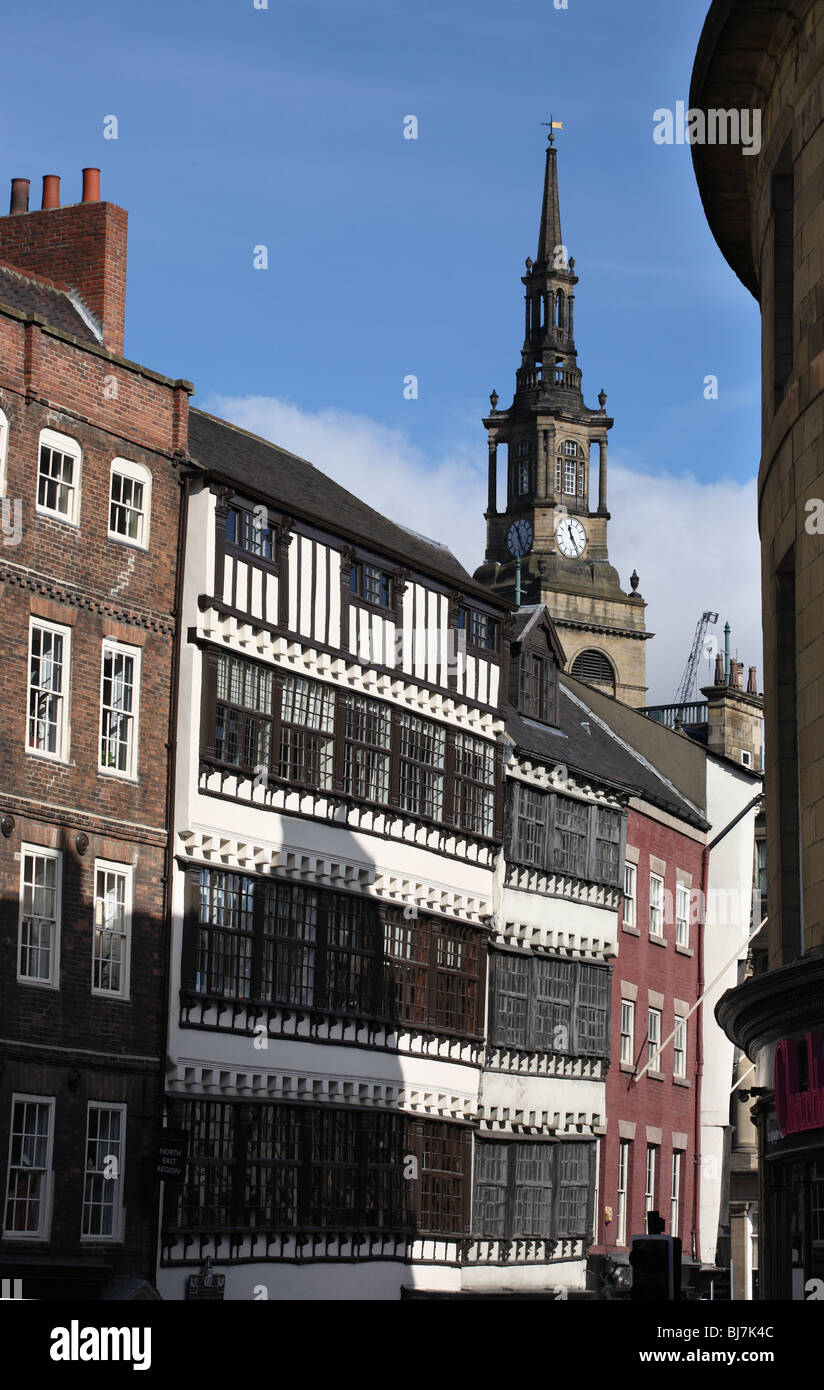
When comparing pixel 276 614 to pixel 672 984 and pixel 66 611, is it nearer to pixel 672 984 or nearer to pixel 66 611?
pixel 66 611

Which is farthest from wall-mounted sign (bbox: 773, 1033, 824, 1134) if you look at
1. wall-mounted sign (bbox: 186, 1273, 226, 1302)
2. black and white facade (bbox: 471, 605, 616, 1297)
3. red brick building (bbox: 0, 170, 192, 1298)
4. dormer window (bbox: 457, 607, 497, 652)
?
dormer window (bbox: 457, 607, 497, 652)

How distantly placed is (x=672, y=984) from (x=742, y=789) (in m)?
5.94

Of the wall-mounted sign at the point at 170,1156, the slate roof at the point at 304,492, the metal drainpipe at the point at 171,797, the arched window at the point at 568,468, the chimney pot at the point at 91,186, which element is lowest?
the wall-mounted sign at the point at 170,1156

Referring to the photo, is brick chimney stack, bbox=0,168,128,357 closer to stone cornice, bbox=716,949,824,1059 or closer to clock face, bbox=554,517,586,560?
stone cornice, bbox=716,949,824,1059

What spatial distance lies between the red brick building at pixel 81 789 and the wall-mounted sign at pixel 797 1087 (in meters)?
13.9

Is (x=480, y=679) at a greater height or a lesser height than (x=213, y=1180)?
greater

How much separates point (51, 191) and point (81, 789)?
1153 cm

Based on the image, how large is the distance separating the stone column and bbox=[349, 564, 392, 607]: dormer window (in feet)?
295

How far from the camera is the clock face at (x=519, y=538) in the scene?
429 ft

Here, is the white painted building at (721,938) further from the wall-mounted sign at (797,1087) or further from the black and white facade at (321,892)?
the wall-mounted sign at (797,1087)

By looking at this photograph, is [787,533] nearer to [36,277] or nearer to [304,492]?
[36,277]

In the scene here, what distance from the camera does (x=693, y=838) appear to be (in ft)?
184

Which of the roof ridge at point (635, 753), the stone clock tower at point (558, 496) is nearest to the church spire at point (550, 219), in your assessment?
the stone clock tower at point (558, 496)
